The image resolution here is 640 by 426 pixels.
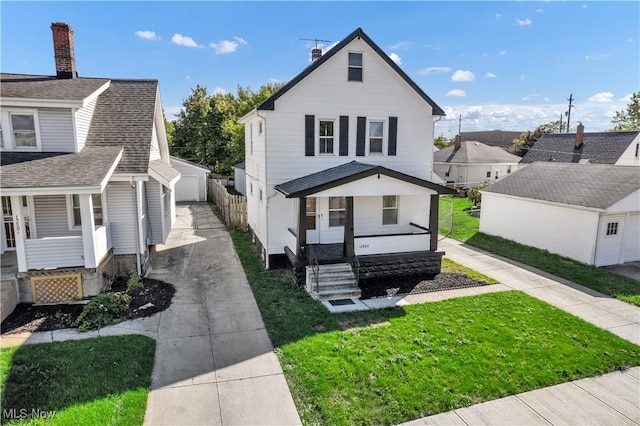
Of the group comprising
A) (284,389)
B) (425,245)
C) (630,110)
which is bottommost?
(284,389)

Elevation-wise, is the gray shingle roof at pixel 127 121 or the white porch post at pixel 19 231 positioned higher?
the gray shingle roof at pixel 127 121

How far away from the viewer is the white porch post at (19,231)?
400 inches

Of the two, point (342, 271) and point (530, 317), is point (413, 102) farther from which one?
point (530, 317)

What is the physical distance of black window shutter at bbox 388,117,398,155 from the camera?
14.4 meters

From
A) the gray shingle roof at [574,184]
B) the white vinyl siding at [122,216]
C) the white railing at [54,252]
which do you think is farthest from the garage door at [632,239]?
the white railing at [54,252]

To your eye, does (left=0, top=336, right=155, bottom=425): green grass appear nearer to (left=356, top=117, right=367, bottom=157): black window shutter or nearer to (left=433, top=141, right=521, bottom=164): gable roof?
(left=356, top=117, right=367, bottom=157): black window shutter

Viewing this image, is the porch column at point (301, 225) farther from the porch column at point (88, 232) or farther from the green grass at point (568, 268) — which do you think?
the green grass at point (568, 268)

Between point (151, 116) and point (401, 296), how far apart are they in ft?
37.2

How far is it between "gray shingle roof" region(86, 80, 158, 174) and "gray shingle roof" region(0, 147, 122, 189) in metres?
0.77

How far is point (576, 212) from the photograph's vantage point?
51.1ft

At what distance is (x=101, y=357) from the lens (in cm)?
793

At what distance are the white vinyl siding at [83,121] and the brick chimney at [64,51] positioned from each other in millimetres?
2248

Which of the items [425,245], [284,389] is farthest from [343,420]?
[425,245]

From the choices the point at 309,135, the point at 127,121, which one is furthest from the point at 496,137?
the point at 127,121
